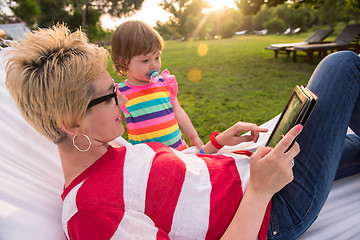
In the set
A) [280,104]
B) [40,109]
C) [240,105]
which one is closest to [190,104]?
[240,105]

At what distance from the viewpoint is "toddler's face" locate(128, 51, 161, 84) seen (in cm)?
221

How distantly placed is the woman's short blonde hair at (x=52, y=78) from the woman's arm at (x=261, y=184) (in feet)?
2.88

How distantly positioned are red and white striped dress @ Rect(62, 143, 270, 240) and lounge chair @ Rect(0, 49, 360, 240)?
0.26 metres

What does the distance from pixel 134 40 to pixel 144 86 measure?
0.44 m

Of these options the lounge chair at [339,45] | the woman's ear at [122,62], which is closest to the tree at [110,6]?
the lounge chair at [339,45]

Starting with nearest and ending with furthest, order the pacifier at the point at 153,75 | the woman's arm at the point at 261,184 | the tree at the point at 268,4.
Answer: the woman's arm at the point at 261,184, the pacifier at the point at 153,75, the tree at the point at 268,4

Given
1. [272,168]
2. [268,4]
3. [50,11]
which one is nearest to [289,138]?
[272,168]

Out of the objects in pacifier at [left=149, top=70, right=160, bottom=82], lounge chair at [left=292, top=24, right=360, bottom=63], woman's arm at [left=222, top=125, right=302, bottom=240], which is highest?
pacifier at [left=149, top=70, right=160, bottom=82]

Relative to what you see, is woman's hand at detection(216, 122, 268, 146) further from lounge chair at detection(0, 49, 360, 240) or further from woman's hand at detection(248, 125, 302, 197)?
lounge chair at detection(0, 49, 360, 240)

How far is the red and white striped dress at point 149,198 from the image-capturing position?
1.02 metres

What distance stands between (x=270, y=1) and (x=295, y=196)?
1188cm

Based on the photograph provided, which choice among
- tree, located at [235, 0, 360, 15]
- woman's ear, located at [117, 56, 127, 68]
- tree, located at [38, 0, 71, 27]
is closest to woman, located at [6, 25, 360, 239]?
woman's ear, located at [117, 56, 127, 68]

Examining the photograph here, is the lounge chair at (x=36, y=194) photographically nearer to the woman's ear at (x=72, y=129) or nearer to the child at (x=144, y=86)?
the woman's ear at (x=72, y=129)

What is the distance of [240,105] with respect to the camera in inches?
225
